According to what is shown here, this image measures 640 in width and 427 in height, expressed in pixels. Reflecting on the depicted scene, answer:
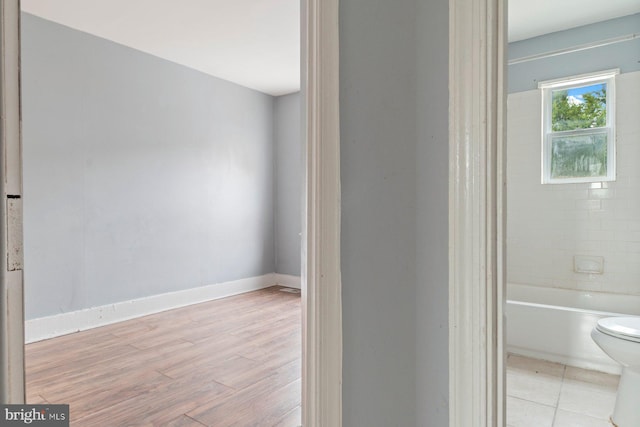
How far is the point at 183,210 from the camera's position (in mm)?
3914

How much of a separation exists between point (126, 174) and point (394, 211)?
308 centimetres

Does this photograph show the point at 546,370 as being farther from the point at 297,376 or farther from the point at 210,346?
the point at 210,346

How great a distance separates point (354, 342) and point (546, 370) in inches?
81.1

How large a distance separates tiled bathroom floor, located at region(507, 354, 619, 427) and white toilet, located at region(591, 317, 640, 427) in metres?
0.09

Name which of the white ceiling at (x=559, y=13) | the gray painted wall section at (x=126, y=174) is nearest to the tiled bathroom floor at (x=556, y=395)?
the white ceiling at (x=559, y=13)

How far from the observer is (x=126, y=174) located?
343 cm

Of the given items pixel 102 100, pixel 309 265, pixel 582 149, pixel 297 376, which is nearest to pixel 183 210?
pixel 102 100

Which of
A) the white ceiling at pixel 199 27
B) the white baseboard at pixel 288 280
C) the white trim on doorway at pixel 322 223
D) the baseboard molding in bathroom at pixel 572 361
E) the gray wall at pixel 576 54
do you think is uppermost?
the white ceiling at pixel 199 27

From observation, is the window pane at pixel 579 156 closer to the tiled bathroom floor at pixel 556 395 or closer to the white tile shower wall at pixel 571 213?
the white tile shower wall at pixel 571 213

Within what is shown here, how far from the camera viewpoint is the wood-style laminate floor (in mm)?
1825

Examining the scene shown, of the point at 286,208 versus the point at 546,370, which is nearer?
the point at 546,370

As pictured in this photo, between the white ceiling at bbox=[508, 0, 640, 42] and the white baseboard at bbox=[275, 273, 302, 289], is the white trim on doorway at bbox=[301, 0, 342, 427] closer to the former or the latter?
the white ceiling at bbox=[508, 0, 640, 42]

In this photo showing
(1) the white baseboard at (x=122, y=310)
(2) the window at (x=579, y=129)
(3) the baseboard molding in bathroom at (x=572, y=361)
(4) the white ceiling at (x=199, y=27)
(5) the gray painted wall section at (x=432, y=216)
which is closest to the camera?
(5) the gray painted wall section at (x=432, y=216)

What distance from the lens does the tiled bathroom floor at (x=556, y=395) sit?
182 cm
